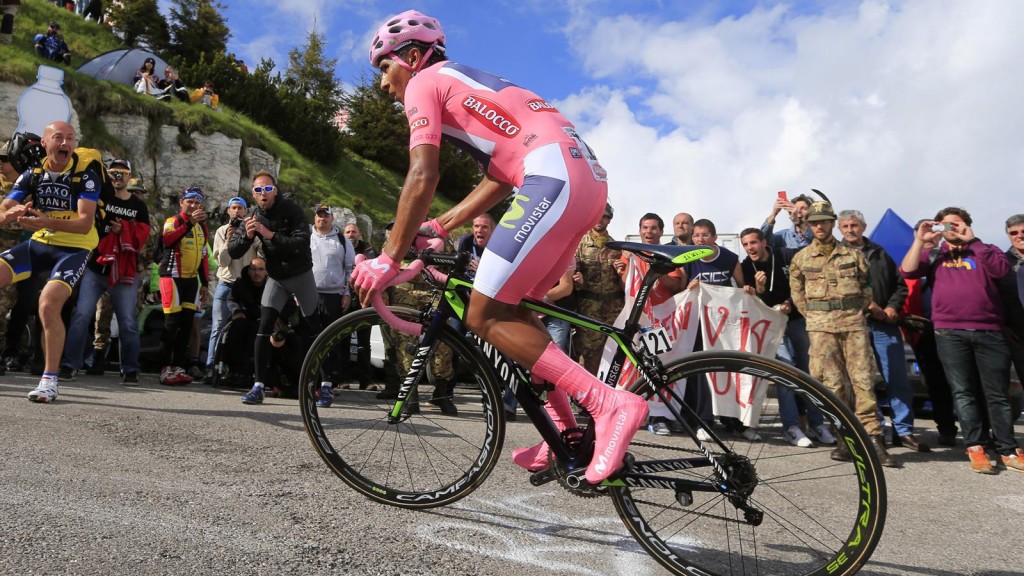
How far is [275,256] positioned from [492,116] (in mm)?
4261

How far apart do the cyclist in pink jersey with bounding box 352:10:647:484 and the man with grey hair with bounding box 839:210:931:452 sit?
480 centimetres

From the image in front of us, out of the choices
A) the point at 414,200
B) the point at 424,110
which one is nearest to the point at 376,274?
the point at 414,200

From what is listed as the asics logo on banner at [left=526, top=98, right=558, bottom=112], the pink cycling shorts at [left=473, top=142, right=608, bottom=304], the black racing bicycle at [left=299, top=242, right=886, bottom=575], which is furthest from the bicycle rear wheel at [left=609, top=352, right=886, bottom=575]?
the asics logo on banner at [left=526, top=98, right=558, bottom=112]

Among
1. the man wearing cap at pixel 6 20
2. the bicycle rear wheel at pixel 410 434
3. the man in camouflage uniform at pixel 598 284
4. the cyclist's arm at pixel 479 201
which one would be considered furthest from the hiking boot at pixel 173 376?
the man wearing cap at pixel 6 20

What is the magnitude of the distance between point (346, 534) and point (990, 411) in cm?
560

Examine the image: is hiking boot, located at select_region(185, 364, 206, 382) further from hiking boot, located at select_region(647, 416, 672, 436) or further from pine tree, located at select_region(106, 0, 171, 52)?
pine tree, located at select_region(106, 0, 171, 52)

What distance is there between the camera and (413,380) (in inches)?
131

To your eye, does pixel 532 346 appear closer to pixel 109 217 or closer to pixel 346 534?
pixel 346 534

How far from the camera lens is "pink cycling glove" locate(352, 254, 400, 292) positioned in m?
2.89

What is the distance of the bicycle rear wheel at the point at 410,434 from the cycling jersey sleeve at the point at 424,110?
2.65 feet

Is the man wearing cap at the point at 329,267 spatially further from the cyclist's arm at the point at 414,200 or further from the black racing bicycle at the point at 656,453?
the cyclist's arm at the point at 414,200

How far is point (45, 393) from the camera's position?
561 cm

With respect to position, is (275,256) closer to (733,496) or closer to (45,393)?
(45,393)

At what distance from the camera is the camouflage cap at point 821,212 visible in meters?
6.55
